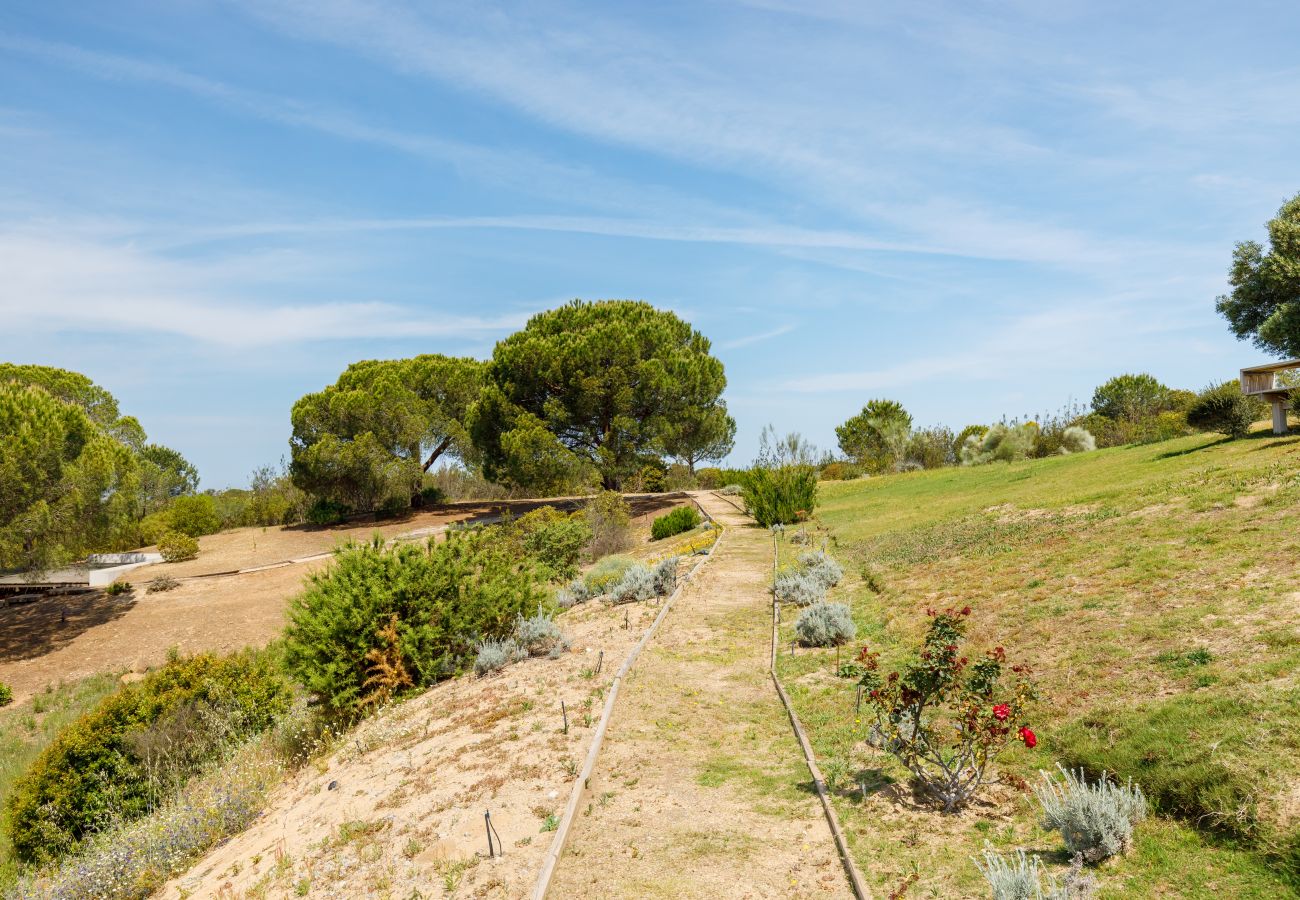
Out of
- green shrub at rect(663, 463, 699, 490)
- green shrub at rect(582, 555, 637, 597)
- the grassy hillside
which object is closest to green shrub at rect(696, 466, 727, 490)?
green shrub at rect(663, 463, 699, 490)

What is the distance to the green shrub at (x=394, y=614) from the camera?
1156cm

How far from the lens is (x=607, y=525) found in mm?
27859

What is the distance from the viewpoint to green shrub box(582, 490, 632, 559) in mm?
27344

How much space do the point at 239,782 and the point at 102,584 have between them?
2620 centimetres

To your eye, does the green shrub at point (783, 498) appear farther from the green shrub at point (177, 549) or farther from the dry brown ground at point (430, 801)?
the green shrub at point (177, 549)

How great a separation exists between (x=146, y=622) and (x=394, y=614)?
18.0 meters

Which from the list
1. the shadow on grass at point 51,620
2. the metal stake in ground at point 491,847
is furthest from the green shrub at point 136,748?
the shadow on grass at point 51,620

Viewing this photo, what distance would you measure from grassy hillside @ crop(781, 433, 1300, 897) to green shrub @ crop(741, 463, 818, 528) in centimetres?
1064

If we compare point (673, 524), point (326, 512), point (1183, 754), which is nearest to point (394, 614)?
point (1183, 754)

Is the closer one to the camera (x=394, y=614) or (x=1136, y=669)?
(x=1136, y=669)

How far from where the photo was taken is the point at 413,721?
10.3 metres

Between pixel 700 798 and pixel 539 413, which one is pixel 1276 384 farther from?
pixel 539 413

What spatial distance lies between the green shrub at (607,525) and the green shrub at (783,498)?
16.9 feet

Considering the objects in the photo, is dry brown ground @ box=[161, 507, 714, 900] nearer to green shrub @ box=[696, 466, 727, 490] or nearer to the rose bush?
the rose bush
